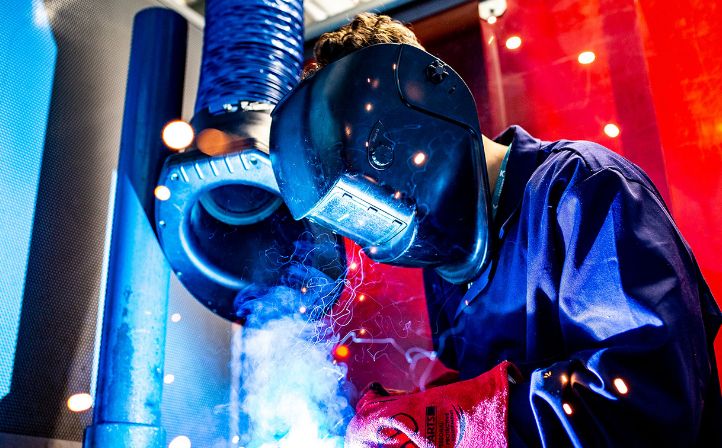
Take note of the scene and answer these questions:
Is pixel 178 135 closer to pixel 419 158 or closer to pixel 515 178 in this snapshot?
pixel 419 158

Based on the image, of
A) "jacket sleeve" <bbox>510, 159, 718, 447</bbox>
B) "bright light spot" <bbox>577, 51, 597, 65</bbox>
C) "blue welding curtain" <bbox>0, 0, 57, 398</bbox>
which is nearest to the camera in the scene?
"jacket sleeve" <bbox>510, 159, 718, 447</bbox>

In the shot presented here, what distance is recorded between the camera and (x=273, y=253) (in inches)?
81.8

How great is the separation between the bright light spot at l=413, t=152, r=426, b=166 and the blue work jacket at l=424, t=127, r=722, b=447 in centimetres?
26

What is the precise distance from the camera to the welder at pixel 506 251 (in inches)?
42.3

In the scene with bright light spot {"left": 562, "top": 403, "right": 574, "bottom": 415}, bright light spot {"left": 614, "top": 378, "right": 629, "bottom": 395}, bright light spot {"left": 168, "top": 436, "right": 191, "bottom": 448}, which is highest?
bright light spot {"left": 168, "top": 436, "right": 191, "bottom": 448}

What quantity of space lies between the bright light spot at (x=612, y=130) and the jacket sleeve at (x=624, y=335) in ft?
2.95

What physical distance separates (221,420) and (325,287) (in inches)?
36.4

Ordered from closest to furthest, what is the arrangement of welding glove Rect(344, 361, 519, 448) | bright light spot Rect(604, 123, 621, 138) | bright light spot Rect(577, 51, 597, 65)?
welding glove Rect(344, 361, 519, 448) < bright light spot Rect(604, 123, 621, 138) < bright light spot Rect(577, 51, 597, 65)

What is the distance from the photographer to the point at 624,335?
1098mm

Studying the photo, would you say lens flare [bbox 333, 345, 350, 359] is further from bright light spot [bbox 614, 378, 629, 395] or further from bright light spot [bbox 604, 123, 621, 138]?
bright light spot [bbox 614, 378, 629, 395]

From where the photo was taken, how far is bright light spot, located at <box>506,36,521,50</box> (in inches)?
94.5

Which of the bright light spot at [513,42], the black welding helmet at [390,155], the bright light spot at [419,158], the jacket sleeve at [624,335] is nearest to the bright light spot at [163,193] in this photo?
the black welding helmet at [390,155]

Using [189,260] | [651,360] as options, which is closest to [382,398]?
[651,360]

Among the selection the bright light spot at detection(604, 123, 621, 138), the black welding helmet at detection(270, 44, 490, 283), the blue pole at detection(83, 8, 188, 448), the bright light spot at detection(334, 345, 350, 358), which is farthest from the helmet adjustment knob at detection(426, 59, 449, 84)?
the bright light spot at detection(334, 345, 350, 358)
